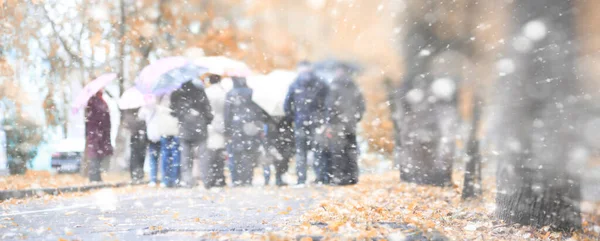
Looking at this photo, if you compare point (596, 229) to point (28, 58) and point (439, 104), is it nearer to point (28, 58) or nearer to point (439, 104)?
point (439, 104)

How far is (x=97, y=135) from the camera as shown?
1385cm

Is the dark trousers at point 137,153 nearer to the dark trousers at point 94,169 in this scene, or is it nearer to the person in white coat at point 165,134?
the dark trousers at point 94,169

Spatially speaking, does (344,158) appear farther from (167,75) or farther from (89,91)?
(89,91)

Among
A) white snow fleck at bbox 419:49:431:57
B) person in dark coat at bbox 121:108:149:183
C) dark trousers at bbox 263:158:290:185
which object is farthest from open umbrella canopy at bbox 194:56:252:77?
white snow fleck at bbox 419:49:431:57

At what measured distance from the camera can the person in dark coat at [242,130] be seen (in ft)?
40.6

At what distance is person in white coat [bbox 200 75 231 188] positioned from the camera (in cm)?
1245

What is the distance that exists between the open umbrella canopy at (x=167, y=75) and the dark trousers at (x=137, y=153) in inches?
76.3

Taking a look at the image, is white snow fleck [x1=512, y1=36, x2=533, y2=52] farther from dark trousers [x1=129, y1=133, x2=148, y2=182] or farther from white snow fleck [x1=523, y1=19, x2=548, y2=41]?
dark trousers [x1=129, y1=133, x2=148, y2=182]

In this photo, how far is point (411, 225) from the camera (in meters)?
6.21

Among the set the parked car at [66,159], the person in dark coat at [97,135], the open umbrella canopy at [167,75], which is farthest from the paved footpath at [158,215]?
the parked car at [66,159]

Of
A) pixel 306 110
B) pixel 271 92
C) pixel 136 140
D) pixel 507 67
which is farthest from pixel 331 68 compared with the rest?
pixel 507 67

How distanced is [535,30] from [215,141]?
23.8ft

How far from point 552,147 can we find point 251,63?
557 inches

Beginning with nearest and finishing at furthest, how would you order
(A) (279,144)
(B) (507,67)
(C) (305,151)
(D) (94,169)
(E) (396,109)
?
(B) (507,67), (C) (305,151), (A) (279,144), (D) (94,169), (E) (396,109)
